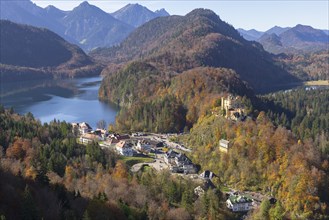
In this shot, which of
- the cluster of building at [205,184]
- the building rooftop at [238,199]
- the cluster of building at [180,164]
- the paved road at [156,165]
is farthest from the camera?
the cluster of building at [180,164]

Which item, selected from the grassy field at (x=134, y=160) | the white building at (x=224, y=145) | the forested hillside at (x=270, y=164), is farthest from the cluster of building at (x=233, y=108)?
the grassy field at (x=134, y=160)

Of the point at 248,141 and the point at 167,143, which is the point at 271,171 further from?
the point at 167,143

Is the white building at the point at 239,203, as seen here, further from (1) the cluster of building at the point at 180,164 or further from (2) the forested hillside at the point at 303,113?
(2) the forested hillside at the point at 303,113

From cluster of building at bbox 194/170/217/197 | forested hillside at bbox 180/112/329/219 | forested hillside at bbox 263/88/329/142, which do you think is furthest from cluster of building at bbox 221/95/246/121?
cluster of building at bbox 194/170/217/197

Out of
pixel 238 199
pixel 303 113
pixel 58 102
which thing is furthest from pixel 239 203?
pixel 58 102

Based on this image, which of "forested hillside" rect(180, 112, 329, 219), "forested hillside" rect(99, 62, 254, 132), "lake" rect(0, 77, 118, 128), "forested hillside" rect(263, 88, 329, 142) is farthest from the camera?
"lake" rect(0, 77, 118, 128)

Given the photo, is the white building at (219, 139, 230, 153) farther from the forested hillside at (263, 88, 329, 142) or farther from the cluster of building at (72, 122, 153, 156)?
the forested hillside at (263, 88, 329, 142)
